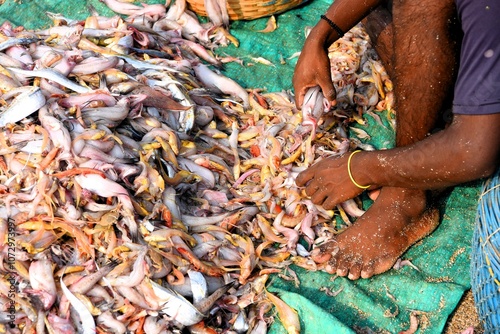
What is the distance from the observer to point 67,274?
2.66m

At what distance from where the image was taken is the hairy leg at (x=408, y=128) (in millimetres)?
2850

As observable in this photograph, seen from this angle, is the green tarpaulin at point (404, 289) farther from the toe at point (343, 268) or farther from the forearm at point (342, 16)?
the forearm at point (342, 16)

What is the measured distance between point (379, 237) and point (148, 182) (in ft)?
3.67

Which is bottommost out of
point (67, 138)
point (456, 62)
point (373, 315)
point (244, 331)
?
point (244, 331)

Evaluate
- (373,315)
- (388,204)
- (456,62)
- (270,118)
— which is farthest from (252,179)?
(456,62)

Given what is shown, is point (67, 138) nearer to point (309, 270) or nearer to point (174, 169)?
point (174, 169)

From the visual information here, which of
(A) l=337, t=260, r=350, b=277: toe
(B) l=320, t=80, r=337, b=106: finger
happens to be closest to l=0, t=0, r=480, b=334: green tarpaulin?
(A) l=337, t=260, r=350, b=277: toe

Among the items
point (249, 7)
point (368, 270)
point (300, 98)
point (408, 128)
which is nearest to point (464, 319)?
point (368, 270)

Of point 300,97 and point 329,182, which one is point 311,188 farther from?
point 300,97

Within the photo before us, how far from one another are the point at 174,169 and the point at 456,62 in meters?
1.44

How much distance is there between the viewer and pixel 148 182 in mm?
2846

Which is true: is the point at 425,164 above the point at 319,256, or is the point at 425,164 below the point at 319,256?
above

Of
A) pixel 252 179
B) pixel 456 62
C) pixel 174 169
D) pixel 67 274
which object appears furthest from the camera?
pixel 252 179

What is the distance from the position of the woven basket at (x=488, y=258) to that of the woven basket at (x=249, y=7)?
2220mm
